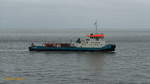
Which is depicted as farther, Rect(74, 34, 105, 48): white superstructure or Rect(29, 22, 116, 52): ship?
Rect(74, 34, 105, 48): white superstructure

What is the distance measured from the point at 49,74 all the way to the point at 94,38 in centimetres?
4714

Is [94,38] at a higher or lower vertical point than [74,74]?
higher

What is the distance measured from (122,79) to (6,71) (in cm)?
2539

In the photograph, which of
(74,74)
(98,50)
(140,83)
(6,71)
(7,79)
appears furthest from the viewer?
(98,50)

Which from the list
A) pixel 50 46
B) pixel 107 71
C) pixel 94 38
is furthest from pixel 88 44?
pixel 107 71

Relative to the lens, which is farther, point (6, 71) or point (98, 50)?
point (98, 50)

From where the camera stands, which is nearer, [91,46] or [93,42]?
[93,42]

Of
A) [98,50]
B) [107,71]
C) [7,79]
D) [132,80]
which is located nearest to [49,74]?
[7,79]

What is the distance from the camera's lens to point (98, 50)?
333 feet

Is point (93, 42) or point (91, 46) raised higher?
point (93, 42)

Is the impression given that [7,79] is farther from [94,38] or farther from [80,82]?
[94,38]

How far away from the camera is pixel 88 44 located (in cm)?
10294

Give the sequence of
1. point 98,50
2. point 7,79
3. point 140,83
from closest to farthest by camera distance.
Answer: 1. point 140,83
2. point 7,79
3. point 98,50

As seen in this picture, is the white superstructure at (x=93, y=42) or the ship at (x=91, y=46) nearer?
the ship at (x=91, y=46)
